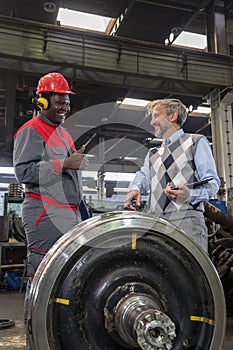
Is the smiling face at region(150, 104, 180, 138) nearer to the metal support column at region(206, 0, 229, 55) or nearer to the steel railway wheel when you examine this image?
the steel railway wheel

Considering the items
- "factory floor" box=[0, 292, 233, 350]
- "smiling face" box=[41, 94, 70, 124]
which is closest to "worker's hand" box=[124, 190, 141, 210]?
"smiling face" box=[41, 94, 70, 124]

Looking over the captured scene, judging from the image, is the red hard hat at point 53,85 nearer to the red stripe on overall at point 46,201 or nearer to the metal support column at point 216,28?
the red stripe on overall at point 46,201

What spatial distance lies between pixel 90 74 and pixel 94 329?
3.35 meters

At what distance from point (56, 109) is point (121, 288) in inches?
29.4

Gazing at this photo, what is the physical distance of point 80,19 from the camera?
3721 millimetres

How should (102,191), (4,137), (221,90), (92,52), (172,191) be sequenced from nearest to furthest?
(172,191) < (92,52) < (221,90) < (4,137) < (102,191)

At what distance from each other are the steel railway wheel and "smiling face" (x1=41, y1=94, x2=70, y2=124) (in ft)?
2.06

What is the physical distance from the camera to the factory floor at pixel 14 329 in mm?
1822

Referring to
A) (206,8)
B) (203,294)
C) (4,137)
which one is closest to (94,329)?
(203,294)

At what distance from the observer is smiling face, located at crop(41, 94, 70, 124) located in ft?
4.03

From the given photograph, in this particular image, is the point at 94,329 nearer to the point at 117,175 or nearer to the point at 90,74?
the point at 90,74

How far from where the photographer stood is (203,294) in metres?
0.70

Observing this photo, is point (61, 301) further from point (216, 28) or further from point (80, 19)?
point (216, 28)

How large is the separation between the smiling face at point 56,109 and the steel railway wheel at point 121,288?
2.06 ft
